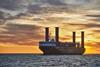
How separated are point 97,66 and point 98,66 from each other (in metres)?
0.29

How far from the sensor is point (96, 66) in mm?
67062

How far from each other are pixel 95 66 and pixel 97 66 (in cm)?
43

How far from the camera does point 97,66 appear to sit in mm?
67062

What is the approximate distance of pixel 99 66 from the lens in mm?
66562

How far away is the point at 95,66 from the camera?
6731 cm

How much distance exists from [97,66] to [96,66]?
7.4 inches

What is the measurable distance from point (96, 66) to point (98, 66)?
424 millimetres

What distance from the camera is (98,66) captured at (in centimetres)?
6681

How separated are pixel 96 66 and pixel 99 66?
2.31 ft

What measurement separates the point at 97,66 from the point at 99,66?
23.1 inches

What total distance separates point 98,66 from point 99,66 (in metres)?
0.29
